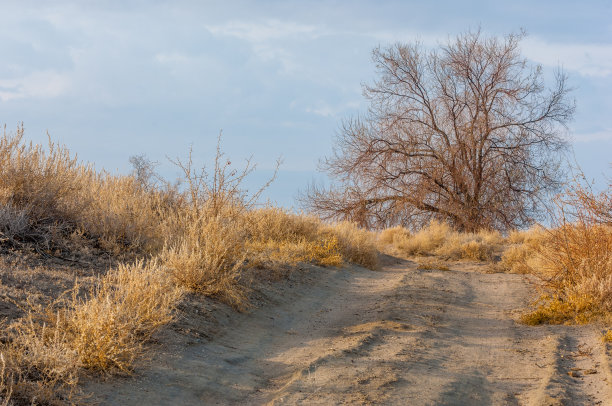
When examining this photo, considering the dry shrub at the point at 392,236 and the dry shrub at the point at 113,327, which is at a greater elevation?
the dry shrub at the point at 392,236

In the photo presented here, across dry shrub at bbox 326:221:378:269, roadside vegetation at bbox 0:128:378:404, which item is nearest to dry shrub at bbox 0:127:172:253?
roadside vegetation at bbox 0:128:378:404

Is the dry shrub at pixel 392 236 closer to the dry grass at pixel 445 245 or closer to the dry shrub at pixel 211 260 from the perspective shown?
the dry grass at pixel 445 245

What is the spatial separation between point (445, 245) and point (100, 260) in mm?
11825

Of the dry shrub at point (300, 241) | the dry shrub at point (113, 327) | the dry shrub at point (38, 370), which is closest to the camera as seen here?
the dry shrub at point (38, 370)

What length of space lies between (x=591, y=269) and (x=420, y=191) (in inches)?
593

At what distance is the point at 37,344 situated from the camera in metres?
4.18

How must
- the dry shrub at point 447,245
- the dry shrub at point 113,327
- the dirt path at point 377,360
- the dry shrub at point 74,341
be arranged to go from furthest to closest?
1. the dry shrub at point 447,245
2. the dirt path at point 377,360
3. the dry shrub at point 113,327
4. the dry shrub at point 74,341

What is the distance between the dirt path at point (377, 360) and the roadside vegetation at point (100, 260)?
0.39 metres

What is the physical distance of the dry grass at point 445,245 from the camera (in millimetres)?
16094

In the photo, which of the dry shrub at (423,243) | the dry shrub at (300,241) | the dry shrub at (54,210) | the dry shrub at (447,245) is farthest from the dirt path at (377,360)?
the dry shrub at (423,243)

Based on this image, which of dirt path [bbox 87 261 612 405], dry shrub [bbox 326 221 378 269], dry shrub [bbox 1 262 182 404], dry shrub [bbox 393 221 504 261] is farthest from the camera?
dry shrub [bbox 393 221 504 261]

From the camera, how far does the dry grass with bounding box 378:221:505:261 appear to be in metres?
16.1

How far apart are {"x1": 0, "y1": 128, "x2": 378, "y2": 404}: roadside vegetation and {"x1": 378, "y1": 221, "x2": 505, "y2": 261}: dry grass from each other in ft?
17.7

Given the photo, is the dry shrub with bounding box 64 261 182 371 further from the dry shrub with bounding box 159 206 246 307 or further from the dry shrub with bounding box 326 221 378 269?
the dry shrub with bounding box 326 221 378 269
